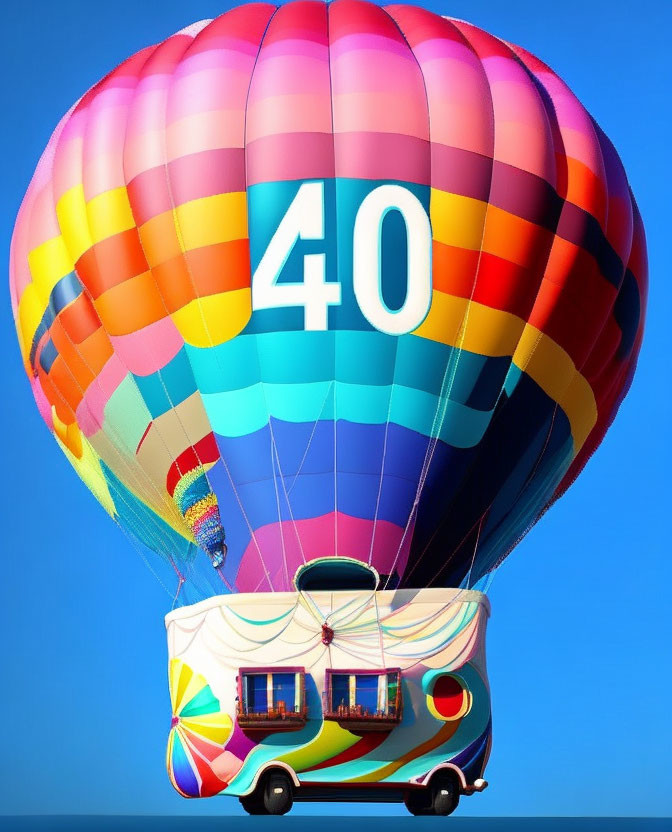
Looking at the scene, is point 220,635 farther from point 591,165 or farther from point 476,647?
point 591,165

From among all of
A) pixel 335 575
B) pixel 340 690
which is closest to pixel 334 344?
pixel 335 575

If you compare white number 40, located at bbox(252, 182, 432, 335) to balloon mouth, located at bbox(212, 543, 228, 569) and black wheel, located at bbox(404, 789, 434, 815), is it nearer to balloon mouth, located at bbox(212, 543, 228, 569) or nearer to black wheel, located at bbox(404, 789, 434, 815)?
balloon mouth, located at bbox(212, 543, 228, 569)

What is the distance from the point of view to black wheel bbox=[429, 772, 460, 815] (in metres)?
16.1

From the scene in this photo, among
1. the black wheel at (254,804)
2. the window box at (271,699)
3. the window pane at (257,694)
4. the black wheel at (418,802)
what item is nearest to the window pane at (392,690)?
the window box at (271,699)

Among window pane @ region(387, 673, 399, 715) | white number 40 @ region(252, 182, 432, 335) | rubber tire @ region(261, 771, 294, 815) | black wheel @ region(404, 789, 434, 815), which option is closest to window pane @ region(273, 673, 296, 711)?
rubber tire @ region(261, 771, 294, 815)

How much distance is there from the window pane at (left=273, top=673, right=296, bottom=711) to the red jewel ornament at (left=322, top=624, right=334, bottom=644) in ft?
1.54

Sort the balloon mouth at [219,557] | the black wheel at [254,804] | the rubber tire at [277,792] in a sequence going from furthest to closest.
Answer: the balloon mouth at [219,557] < the black wheel at [254,804] < the rubber tire at [277,792]

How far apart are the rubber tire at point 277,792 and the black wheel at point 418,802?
1.30 m

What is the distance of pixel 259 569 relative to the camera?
55.4ft

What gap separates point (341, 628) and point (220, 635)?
1.25 m

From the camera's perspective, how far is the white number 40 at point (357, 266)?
16344mm

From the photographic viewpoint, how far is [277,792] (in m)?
15.9

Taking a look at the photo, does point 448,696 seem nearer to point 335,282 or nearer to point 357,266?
point 335,282

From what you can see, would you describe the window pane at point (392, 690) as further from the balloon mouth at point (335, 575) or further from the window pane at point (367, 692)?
the balloon mouth at point (335, 575)
